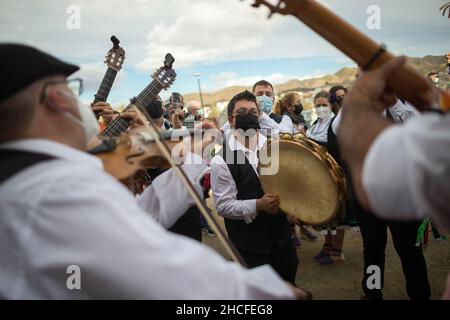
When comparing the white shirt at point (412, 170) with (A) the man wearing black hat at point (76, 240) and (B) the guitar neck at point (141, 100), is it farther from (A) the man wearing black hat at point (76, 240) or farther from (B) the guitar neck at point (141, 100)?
(B) the guitar neck at point (141, 100)

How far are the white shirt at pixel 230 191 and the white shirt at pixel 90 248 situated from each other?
1.82 m

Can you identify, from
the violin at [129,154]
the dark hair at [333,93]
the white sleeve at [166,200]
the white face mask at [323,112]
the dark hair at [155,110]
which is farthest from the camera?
the white face mask at [323,112]

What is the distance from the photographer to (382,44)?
54.1 inches

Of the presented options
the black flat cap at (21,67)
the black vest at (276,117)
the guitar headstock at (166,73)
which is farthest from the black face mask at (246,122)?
the black vest at (276,117)

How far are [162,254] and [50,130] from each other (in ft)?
2.10

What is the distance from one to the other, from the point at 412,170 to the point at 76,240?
0.95 meters

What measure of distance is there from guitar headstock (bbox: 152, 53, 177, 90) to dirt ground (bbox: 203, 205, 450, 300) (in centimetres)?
300

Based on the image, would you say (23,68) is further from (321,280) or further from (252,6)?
(321,280)

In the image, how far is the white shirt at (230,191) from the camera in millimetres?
2961

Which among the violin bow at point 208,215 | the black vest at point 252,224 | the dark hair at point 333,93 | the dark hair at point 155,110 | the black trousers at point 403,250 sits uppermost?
the dark hair at point 333,93

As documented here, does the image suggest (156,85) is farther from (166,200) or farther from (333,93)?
(333,93)

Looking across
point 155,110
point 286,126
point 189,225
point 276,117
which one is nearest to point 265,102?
point 276,117

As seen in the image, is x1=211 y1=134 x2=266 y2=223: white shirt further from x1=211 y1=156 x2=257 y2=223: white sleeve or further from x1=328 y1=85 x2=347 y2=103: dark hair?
x1=328 y1=85 x2=347 y2=103: dark hair

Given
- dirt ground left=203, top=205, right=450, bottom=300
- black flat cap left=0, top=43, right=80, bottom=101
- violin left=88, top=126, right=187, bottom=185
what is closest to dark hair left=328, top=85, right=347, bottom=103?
dirt ground left=203, top=205, right=450, bottom=300
